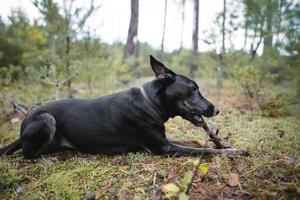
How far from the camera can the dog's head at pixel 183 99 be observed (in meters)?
3.71

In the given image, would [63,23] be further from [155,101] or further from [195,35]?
[195,35]

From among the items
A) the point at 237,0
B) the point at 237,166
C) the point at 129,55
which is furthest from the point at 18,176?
the point at 129,55

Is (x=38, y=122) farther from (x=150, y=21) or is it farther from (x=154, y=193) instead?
(x=150, y=21)

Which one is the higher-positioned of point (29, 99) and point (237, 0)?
point (237, 0)

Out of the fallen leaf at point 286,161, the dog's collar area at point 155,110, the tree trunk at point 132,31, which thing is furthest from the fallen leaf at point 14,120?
the tree trunk at point 132,31

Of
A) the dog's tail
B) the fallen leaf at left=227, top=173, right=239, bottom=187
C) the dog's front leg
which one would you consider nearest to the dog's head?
the dog's front leg

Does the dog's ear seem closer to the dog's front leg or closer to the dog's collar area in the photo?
the dog's collar area

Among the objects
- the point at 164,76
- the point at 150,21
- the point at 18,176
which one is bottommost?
the point at 18,176

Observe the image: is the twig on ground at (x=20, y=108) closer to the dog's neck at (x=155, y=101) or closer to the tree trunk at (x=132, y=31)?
the dog's neck at (x=155, y=101)

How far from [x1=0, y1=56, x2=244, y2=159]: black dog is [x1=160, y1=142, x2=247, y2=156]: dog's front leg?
1cm

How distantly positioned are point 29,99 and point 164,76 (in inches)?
247

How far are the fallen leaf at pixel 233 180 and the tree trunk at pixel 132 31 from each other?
386 inches

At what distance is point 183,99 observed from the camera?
12.3 feet

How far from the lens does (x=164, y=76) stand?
Answer: 3.77m
